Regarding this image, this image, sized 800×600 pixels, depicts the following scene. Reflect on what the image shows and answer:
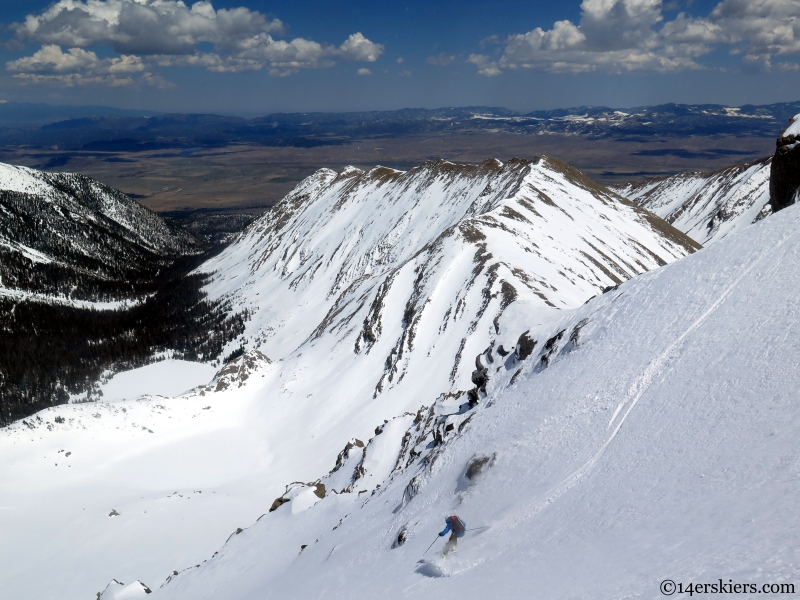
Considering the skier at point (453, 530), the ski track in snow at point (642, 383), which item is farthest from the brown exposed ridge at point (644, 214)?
the skier at point (453, 530)

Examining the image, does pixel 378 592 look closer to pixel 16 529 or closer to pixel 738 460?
pixel 738 460

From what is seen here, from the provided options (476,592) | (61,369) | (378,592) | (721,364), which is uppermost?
(721,364)

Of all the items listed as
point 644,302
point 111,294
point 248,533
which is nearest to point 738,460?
point 644,302

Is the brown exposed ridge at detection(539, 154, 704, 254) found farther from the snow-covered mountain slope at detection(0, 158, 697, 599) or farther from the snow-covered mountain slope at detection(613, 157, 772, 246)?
the snow-covered mountain slope at detection(613, 157, 772, 246)

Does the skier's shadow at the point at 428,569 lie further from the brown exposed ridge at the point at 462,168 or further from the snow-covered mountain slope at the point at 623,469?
the brown exposed ridge at the point at 462,168

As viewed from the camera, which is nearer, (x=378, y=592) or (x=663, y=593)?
(x=663, y=593)

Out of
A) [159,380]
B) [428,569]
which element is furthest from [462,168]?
[428,569]

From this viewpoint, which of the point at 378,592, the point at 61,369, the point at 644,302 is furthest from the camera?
the point at 61,369

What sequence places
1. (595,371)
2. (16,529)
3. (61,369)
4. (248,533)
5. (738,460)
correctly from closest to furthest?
1. (738,460)
2. (595,371)
3. (248,533)
4. (16,529)
5. (61,369)
